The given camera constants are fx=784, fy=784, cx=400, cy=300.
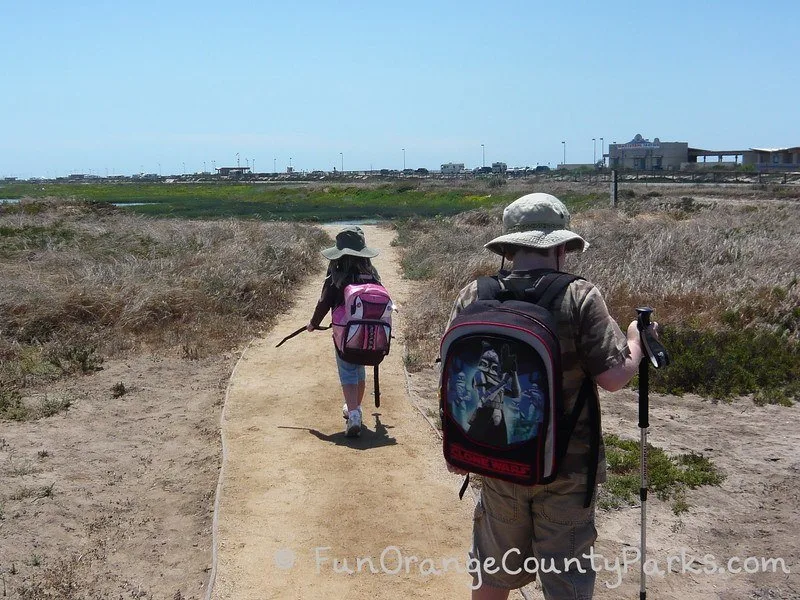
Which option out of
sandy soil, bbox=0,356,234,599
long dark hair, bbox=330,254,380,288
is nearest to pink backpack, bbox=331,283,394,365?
long dark hair, bbox=330,254,380,288

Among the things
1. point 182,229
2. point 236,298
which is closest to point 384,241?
point 182,229

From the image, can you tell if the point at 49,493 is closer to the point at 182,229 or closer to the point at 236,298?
the point at 236,298

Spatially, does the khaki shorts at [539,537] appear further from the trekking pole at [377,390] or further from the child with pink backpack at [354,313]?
the trekking pole at [377,390]

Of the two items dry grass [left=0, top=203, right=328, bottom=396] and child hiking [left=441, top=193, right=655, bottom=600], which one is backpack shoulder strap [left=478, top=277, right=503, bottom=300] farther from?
dry grass [left=0, top=203, right=328, bottom=396]

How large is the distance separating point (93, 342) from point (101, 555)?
5.65m

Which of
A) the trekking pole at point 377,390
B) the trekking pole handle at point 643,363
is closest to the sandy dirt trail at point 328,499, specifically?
the trekking pole at point 377,390

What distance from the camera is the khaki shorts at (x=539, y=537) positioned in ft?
9.09

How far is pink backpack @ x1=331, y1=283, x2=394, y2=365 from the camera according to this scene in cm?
568

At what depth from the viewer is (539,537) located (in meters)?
2.84

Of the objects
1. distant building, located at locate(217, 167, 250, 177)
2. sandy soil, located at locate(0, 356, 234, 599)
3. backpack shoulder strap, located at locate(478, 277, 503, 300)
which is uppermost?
distant building, located at locate(217, 167, 250, 177)

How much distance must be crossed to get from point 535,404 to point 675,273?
33.6 feet

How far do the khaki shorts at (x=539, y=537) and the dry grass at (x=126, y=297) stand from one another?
6.76 m

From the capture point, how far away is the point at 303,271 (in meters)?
15.9

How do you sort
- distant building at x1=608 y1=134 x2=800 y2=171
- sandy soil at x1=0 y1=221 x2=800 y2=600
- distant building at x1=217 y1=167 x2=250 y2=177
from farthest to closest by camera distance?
distant building at x1=217 y1=167 x2=250 y2=177 → distant building at x1=608 y1=134 x2=800 y2=171 → sandy soil at x1=0 y1=221 x2=800 y2=600
